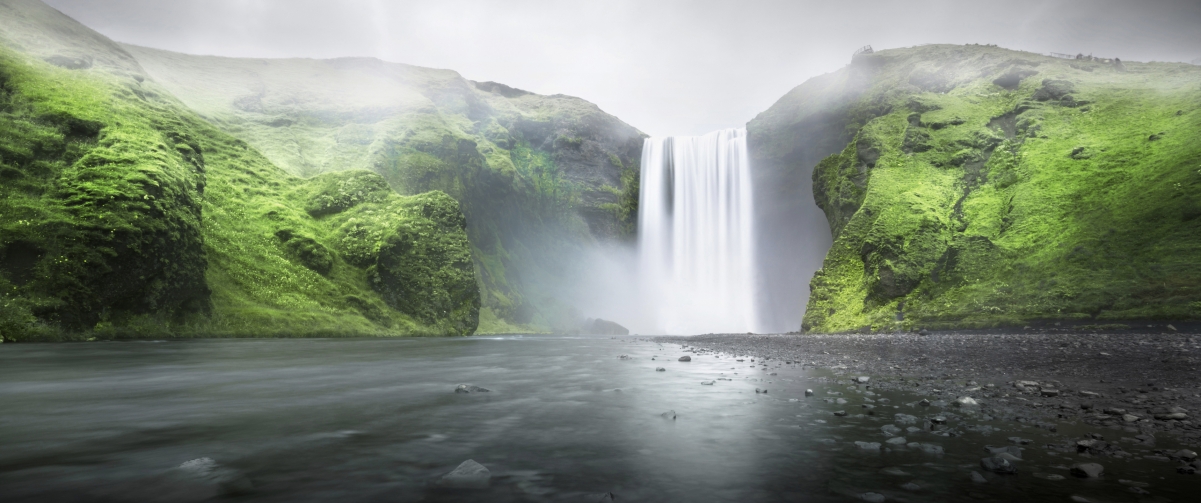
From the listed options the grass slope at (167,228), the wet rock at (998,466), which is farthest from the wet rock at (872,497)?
the grass slope at (167,228)

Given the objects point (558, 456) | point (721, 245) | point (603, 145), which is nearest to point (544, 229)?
point (603, 145)

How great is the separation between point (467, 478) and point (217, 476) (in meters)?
2.18

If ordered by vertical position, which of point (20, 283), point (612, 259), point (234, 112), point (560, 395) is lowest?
point (560, 395)

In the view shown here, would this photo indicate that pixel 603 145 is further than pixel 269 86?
Yes

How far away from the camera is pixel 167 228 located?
1207 inches

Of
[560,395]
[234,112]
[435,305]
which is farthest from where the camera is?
[234,112]

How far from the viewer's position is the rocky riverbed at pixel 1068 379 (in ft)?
21.0

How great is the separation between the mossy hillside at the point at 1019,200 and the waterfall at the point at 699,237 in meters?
20.1

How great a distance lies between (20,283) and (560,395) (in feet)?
97.5

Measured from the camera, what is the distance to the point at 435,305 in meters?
49.2

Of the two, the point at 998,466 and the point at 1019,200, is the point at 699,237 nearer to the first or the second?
the point at 1019,200

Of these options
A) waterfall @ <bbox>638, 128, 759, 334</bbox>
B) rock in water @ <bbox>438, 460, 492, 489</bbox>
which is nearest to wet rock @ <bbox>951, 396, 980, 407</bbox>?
rock in water @ <bbox>438, 460, 492, 489</bbox>

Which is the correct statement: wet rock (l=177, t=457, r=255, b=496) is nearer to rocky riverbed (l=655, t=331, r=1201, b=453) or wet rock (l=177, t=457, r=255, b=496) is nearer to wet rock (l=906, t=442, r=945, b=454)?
wet rock (l=906, t=442, r=945, b=454)

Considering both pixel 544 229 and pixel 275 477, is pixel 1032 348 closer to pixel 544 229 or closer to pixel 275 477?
pixel 275 477
